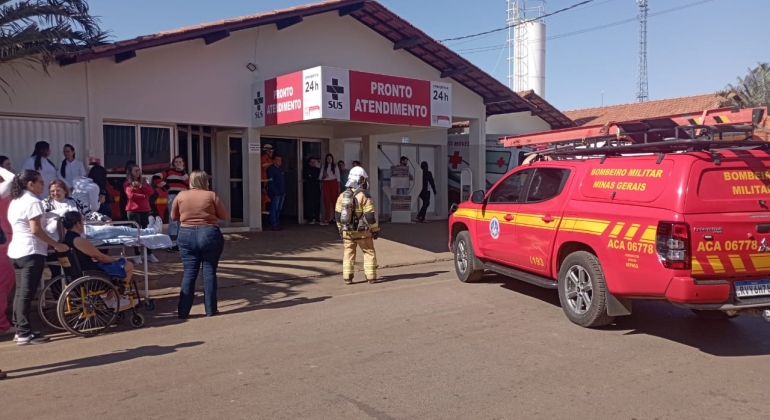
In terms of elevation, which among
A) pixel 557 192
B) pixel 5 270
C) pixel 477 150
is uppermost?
pixel 477 150

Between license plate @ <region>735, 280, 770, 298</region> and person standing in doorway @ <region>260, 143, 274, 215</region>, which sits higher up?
person standing in doorway @ <region>260, 143, 274, 215</region>

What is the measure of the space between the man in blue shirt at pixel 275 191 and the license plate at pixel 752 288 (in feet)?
35.2

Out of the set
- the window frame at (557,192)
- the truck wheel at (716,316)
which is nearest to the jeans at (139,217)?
the window frame at (557,192)

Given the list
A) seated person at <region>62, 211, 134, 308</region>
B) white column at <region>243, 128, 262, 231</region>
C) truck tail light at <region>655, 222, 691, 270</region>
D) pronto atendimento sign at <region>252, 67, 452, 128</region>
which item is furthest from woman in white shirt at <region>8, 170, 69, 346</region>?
white column at <region>243, 128, 262, 231</region>

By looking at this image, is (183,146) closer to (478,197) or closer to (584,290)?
(478,197)

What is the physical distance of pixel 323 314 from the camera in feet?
25.5

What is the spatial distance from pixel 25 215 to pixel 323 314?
3.37m

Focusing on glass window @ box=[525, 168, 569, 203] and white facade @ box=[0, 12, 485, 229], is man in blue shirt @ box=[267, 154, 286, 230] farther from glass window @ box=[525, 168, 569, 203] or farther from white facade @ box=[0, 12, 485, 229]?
glass window @ box=[525, 168, 569, 203]

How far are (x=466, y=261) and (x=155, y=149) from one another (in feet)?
24.3

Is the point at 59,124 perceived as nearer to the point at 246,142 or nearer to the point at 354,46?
the point at 246,142

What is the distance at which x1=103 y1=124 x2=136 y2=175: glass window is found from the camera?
41.3ft

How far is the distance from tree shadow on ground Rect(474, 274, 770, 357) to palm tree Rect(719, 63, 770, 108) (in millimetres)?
18381

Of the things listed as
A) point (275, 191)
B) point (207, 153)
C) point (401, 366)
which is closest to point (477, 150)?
point (275, 191)

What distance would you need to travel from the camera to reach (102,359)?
236 inches
